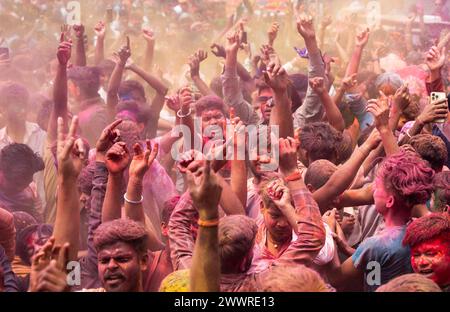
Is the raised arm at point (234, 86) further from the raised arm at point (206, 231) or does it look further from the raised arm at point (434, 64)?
the raised arm at point (206, 231)

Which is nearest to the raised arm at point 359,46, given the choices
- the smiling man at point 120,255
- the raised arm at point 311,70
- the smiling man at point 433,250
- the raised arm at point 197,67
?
the raised arm at point 311,70

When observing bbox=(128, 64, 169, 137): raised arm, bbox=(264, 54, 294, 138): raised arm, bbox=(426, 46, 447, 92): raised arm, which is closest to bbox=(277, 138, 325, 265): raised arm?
bbox=(264, 54, 294, 138): raised arm

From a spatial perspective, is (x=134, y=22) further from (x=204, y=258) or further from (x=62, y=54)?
(x=204, y=258)

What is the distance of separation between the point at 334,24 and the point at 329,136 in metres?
4.20

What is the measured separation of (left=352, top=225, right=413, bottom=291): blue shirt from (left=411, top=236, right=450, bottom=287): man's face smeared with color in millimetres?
160

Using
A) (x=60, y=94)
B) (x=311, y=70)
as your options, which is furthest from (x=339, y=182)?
(x=60, y=94)

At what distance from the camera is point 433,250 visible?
3.80 metres

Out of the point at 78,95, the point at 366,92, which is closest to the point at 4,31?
the point at 78,95

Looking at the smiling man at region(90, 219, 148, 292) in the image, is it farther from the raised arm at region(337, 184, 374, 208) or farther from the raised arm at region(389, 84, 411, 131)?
the raised arm at region(389, 84, 411, 131)

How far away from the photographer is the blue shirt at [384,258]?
13.0ft

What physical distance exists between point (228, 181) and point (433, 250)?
1.49 m

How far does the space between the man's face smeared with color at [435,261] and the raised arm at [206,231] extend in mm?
860

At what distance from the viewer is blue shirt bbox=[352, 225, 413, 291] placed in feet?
13.0
